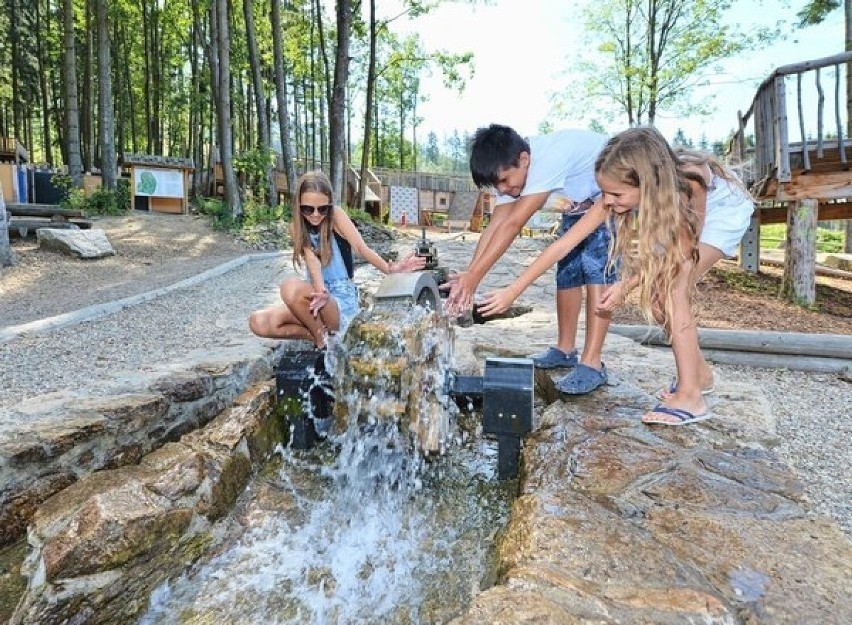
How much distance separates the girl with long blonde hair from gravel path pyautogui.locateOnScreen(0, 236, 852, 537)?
1.82 ft

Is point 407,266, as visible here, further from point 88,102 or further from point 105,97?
point 88,102

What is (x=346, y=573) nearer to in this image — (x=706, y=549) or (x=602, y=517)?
(x=602, y=517)

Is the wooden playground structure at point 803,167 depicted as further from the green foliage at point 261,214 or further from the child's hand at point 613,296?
the green foliage at point 261,214

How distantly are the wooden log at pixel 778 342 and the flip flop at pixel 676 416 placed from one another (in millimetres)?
1681

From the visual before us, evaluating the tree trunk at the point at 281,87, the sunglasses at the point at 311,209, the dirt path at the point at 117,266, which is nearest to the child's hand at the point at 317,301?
the sunglasses at the point at 311,209

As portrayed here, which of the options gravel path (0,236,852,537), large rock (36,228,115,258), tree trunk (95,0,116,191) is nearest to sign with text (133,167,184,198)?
tree trunk (95,0,116,191)

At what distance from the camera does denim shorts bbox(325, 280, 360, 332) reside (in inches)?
129

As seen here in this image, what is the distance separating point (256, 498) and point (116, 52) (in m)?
23.9

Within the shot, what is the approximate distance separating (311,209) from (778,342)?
3500 millimetres

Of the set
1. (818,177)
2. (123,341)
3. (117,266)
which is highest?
(818,177)

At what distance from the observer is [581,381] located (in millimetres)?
2693

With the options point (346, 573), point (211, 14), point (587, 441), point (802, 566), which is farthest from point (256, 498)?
point (211, 14)

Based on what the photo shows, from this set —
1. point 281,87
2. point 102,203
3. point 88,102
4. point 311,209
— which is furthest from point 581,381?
point 88,102

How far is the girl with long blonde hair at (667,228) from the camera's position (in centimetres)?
216
